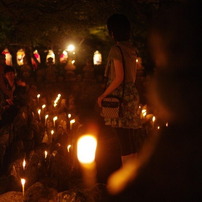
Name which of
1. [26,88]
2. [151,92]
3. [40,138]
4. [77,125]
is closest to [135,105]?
[77,125]

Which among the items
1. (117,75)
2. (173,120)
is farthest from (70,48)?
(117,75)

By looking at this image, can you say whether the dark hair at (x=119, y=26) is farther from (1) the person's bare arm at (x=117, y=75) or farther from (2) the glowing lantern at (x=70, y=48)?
(2) the glowing lantern at (x=70, y=48)

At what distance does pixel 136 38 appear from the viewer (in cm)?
1023

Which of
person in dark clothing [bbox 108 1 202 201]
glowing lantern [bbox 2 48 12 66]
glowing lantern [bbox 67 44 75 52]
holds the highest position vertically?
glowing lantern [bbox 67 44 75 52]

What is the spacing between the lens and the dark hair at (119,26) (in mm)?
3346

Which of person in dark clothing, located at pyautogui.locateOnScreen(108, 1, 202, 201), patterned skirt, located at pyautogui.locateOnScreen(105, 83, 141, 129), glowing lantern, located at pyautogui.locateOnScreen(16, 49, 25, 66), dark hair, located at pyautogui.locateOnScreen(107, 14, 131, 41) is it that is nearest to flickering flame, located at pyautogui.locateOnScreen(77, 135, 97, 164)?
patterned skirt, located at pyautogui.locateOnScreen(105, 83, 141, 129)

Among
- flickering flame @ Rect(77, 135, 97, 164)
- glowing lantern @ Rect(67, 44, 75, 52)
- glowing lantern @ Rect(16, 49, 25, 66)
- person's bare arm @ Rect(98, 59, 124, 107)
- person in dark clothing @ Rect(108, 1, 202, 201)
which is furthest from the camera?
glowing lantern @ Rect(67, 44, 75, 52)

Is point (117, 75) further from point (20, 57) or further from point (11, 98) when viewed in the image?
point (20, 57)

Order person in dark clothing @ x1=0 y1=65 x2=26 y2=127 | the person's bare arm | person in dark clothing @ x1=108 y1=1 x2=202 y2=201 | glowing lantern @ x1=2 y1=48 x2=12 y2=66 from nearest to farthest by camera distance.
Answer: the person's bare arm
person in dark clothing @ x1=108 y1=1 x2=202 y2=201
person in dark clothing @ x1=0 y1=65 x2=26 y2=127
glowing lantern @ x1=2 y1=48 x2=12 y2=66

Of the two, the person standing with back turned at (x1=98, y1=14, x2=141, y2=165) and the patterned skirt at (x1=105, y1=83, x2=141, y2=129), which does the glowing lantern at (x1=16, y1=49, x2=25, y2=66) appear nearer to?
the person standing with back turned at (x1=98, y1=14, x2=141, y2=165)

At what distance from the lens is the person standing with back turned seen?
336 cm

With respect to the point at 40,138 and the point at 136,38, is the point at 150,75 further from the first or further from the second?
the point at 40,138

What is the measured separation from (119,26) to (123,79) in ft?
2.05

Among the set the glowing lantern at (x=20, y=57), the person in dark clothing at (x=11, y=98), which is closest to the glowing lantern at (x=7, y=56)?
the glowing lantern at (x=20, y=57)
